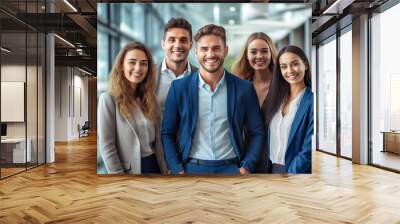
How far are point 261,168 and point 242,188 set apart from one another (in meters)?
0.62

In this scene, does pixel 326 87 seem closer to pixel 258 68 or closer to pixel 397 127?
pixel 397 127

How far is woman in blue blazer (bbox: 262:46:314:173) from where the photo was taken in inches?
243

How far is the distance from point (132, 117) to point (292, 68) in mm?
2620

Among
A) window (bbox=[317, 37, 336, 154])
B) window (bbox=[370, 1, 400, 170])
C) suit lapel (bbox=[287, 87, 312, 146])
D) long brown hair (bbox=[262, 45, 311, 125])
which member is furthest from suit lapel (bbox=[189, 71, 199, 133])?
window (bbox=[317, 37, 336, 154])

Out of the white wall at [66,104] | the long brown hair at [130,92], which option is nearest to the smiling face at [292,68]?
the long brown hair at [130,92]

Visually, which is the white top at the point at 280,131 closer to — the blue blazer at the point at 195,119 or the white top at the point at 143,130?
the blue blazer at the point at 195,119

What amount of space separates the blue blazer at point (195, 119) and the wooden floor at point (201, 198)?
425 millimetres

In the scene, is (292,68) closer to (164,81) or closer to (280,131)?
(280,131)

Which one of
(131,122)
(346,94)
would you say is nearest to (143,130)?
(131,122)

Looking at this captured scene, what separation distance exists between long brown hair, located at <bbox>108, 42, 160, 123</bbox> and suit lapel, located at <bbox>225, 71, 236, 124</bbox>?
1.12 m

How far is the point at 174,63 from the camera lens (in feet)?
20.3

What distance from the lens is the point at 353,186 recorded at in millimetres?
5875

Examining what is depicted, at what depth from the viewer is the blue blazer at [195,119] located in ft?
20.0

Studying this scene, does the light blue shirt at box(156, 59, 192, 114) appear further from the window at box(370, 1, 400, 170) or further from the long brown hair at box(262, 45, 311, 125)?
the window at box(370, 1, 400, 170)
